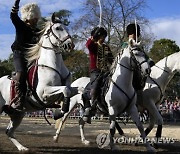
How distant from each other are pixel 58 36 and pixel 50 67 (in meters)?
0.71

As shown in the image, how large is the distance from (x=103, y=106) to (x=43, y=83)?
244cm

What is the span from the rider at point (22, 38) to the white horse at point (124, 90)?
7.26ft

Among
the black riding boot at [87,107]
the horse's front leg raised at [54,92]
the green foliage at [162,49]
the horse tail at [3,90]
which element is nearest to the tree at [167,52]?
the green foliage at [162,49]

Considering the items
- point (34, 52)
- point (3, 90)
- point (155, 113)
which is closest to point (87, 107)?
point (34, 52)

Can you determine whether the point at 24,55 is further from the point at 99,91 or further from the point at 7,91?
the point at 99,91

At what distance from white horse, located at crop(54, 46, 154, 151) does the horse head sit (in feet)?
6.34

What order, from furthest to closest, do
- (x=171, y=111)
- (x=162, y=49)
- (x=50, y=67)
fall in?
(x=162, y=49)
(x=171, y=111)
(x=50, y=67)

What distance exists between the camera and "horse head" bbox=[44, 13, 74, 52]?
27.8 ft

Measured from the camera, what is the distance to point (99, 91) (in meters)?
10.4

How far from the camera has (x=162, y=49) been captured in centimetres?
5491

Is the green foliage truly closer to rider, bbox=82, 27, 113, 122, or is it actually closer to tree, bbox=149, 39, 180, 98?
tree, bbox=149, 39, 180, 98

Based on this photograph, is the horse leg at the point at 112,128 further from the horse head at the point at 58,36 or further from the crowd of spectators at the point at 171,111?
the crowd of spectators at the point at 171,111

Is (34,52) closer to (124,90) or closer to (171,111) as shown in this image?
(124,90)

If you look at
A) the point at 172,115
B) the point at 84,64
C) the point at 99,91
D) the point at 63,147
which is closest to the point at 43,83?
the point at 99,91
